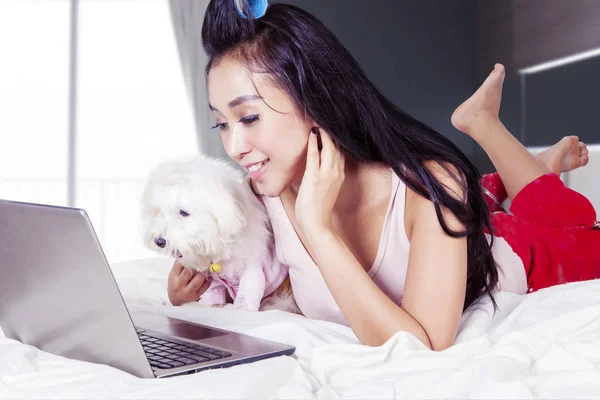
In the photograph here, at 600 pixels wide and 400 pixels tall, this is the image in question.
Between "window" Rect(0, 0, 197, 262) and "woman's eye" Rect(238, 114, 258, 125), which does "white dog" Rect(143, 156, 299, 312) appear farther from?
"window" Rect(0, 0, 197, 262)

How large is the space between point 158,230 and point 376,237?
2.10ft

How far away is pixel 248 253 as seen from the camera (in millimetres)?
1727

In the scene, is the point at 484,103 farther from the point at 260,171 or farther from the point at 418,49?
the point at 418,49

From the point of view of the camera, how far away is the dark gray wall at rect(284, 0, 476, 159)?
17.0 feet

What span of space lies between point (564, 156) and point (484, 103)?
1.60ft

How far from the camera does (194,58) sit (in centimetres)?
491

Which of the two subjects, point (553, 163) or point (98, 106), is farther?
point (98, 106)

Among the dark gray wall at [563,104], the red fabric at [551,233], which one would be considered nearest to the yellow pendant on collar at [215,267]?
the red fabric at [551,233]

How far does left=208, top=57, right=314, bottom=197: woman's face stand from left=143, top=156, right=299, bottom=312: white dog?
0.34m

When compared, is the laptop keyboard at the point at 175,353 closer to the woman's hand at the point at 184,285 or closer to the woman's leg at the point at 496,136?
the woman's hand at the point at 184,285

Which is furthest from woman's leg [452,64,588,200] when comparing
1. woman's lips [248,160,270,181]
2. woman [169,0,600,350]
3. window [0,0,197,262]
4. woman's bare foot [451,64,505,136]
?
window [0,0,197,262]

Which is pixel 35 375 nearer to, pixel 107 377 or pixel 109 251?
pixel 107 377

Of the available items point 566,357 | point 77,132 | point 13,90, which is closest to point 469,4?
point 77,132

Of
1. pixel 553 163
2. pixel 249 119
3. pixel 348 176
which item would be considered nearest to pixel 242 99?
pixel 249 119
